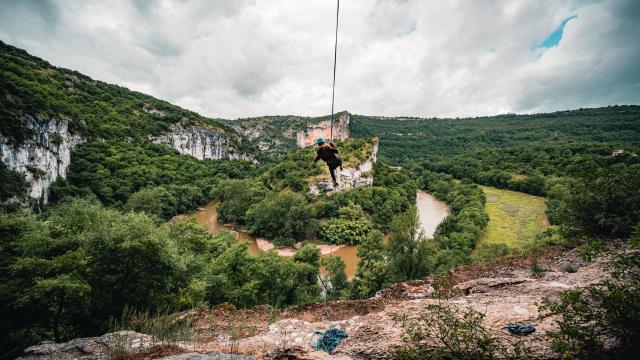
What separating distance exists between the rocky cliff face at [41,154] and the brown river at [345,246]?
70.7 ft

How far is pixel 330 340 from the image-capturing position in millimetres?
6992

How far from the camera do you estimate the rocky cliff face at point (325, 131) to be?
132750 millimetres

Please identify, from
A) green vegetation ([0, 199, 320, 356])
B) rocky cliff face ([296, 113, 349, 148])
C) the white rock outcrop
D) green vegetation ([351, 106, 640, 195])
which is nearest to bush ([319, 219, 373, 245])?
the white rock outcrop

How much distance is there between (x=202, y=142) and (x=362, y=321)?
94.3 meters

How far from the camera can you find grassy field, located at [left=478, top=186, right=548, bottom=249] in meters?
40.2

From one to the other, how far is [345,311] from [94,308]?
32.3 feet

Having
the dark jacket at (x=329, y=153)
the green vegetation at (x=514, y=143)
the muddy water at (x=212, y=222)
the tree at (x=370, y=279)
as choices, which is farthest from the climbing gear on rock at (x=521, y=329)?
the muddy water at (x=212, y=222)

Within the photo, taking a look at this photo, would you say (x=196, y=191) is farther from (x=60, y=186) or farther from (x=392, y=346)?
(x=392, y=346)

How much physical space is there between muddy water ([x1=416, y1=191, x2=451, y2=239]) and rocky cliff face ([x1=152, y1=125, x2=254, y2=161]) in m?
67.9

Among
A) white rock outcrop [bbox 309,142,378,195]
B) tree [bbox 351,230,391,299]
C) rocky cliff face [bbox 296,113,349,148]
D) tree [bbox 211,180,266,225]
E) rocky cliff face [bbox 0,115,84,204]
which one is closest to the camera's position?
tree [bbox 351,230,391,299]

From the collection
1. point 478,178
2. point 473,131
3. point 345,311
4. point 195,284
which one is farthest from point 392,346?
point 473,131

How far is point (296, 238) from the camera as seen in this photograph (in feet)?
144

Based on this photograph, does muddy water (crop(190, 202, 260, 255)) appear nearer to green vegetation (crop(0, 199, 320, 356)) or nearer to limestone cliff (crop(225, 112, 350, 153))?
green vegetation (crop(0, 199, 320, 356))

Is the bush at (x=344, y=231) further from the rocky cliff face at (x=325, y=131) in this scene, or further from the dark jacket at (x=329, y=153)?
the rocky cliff face at (x=325, y=131)
